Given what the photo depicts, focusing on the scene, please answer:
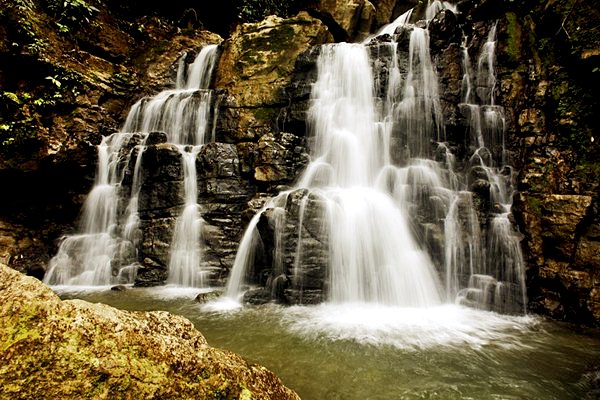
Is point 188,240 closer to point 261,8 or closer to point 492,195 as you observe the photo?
point 492,195

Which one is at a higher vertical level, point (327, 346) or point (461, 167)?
point (461, 167)

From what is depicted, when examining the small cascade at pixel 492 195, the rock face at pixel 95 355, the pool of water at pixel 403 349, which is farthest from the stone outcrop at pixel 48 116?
the small cascade at pixel 492 195

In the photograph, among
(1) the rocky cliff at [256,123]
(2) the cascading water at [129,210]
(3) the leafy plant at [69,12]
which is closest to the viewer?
(1) the rocky cliff at [256,123]

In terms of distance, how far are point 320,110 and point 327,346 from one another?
28.3 ft

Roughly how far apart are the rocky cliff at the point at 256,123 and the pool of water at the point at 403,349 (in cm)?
142

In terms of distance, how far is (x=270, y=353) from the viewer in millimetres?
4508

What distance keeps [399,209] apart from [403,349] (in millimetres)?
4356

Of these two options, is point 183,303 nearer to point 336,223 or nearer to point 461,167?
point 336,223

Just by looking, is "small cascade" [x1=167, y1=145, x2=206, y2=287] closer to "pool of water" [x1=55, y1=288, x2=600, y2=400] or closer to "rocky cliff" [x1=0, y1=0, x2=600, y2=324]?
"rocky cliff" [x1=0, y1=0, x2=600, y2=324]

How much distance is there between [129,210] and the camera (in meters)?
10.4

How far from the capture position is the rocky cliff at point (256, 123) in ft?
23.0

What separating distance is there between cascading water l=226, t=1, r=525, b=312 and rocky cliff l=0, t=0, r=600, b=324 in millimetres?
324

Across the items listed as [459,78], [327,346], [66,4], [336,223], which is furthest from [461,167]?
[66,4]

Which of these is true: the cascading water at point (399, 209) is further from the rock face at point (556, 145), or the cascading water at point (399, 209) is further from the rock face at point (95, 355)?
the rock face at point (95, 355)
